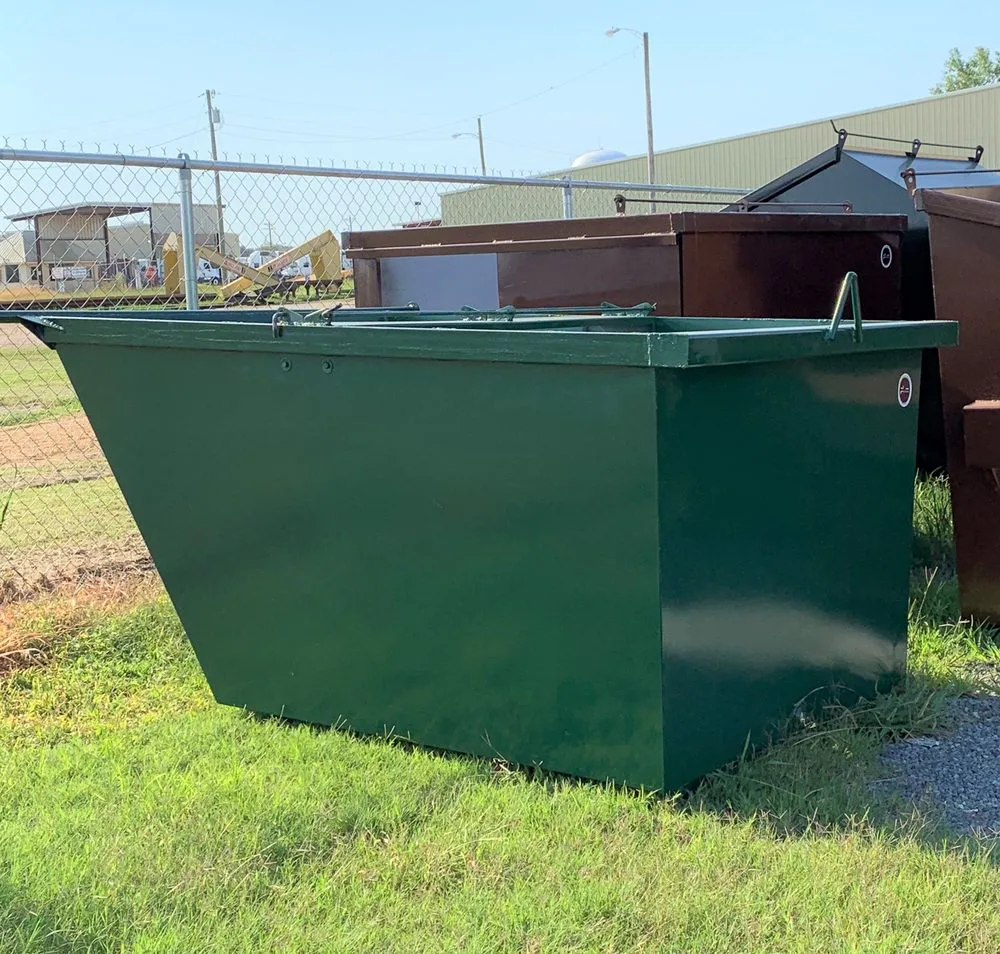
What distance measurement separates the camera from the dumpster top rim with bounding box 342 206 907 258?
14.8 feet

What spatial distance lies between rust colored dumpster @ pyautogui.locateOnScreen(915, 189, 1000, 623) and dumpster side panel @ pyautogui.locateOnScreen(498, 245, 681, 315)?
0.95 meters

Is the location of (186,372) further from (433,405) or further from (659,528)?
(659,528)

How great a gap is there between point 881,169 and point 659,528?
4075 mm

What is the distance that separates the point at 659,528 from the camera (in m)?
2.64

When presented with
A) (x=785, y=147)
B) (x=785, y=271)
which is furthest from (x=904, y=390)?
(x=785, y=147)

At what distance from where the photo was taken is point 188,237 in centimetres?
517

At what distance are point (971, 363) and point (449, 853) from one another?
7.97 feet

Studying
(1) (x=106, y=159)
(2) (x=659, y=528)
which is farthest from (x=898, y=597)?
(1) (x=106, y=159)

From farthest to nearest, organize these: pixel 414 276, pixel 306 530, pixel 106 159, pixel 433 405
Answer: pixel 414 276 < pixel 106 159 < pixel 306 530 < pixel 433 405

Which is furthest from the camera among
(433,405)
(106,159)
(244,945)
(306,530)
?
(106,159)

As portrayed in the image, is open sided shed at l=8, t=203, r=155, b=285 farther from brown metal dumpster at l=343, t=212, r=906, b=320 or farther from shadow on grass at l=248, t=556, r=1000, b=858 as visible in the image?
shadow on grass at l=248, t=556, r=1000, b=858

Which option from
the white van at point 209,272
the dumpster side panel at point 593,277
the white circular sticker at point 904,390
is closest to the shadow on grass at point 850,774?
the white circular sticker at point 904,390

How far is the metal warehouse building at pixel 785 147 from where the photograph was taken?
24.6m

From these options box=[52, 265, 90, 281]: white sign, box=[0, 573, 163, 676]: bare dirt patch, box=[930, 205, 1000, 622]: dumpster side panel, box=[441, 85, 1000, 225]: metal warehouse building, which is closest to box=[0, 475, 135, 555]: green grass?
box=[0, 573, 163, 676]: bare dirt patch
